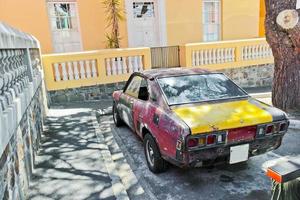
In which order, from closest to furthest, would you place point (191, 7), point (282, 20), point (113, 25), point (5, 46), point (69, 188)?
point (5, 46)
point (69, 188)
point (282, 20)
point (113, 25)
point (191, 7)

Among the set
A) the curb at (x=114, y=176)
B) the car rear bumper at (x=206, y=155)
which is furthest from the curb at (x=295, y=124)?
the curb at (x=114, y=176)

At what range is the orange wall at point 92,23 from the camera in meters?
10.7

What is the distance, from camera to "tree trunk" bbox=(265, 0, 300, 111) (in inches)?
240

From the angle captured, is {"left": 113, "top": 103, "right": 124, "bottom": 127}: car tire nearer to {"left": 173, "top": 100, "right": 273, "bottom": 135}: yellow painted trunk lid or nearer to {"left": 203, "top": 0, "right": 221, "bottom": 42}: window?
{"left": 173, "top": 100, "right": 273, "bottom": 135}: yellow painted trunk lid

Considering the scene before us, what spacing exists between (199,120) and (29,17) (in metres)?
8.75

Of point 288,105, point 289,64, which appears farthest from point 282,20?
point 288,105

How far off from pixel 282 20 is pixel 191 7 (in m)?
6.64

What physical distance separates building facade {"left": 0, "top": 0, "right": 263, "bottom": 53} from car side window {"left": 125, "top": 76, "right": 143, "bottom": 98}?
5.88 metres

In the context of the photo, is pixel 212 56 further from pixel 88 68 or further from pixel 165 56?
pixel 88 68

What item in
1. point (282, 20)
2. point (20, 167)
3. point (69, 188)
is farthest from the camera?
point (282, 20)

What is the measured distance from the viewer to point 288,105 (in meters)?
6.67

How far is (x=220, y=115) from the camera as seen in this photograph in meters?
3.74

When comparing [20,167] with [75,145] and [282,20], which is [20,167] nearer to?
[75,145]

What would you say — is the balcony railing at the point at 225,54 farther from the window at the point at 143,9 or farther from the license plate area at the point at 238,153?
the license plate area at the point at 238,153
